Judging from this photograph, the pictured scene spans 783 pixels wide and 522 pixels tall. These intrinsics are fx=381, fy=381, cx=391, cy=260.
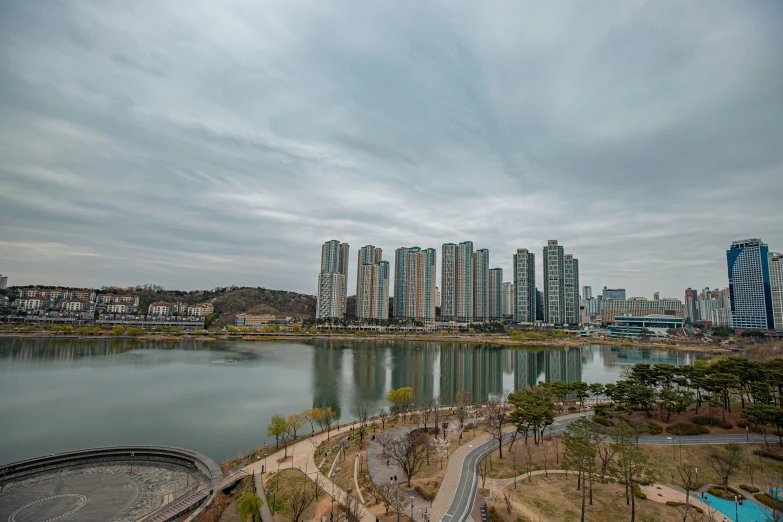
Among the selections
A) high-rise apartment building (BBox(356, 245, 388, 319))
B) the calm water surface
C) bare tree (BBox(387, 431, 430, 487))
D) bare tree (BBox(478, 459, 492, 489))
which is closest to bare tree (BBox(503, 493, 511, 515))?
bare tree (BBox(478, 459, 492, 489))

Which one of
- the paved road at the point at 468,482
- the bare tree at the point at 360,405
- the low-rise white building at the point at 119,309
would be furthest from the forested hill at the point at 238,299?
the paved road at the point at 468,482

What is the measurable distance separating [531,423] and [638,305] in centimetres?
16054

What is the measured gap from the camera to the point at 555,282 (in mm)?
119812

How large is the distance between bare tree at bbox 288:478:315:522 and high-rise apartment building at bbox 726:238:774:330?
141683 mm

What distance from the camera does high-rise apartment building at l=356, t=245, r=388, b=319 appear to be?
12800 cm

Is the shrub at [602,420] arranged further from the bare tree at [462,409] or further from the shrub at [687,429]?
the bare tree at [462,409]

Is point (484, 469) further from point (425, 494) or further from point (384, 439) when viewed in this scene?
point (384, 439)

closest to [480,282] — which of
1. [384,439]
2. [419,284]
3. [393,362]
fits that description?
[419,284]

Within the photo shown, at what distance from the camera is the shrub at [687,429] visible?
2205 cm

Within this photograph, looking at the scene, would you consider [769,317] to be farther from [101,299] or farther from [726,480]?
[101,299]

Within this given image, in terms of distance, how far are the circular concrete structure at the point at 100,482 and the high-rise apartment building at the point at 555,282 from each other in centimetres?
11696

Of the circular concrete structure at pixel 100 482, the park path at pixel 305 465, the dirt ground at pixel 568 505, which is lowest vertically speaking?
the circular concrete structure at pixel 100 482

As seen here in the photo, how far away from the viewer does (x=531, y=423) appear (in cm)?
2089

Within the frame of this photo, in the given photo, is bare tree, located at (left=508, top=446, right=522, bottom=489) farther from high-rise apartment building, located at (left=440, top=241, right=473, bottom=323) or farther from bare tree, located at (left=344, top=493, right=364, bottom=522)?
high-rise apartment building, located at (left=440, top=241, right=473, bottom=323)
